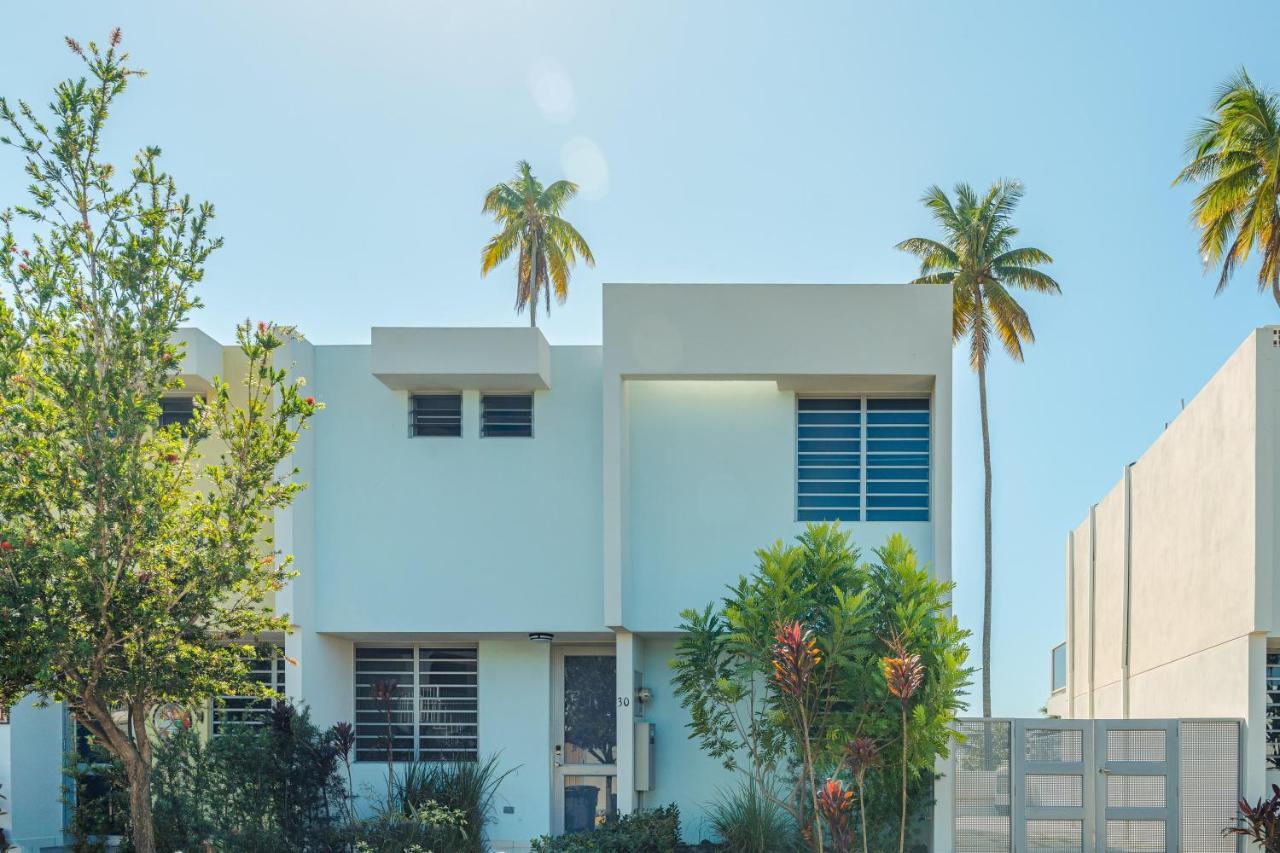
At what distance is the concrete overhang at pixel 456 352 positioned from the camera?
1369cm

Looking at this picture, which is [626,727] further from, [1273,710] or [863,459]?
[1273,710]

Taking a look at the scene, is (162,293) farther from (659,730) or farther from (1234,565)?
(1234,565)

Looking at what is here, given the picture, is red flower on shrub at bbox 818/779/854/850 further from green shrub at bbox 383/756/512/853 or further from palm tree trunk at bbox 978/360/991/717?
palm tree trunk at bbox 978/360/991/717

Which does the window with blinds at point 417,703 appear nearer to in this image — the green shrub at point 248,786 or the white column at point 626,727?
the green shrub at point 248,786

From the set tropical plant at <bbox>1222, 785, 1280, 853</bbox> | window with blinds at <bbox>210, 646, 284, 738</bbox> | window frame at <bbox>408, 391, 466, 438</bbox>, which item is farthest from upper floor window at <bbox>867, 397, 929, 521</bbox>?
window with blinds at <bbox>210, 646, 284, 738</bbox>

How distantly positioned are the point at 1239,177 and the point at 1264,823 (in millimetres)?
12453

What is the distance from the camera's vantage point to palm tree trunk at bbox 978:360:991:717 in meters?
24.0

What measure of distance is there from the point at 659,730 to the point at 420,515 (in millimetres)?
4010

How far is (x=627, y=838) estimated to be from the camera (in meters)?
12.1

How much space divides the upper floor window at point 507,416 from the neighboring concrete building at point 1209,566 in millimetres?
8049

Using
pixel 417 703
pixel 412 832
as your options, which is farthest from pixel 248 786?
pixel 417 703

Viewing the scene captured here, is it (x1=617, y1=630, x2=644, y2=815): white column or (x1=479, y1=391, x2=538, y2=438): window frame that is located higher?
(x1=479, y1=391, x2=538, y2=438): window frame

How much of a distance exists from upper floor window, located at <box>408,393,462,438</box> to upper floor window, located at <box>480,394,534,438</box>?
32 centimetres

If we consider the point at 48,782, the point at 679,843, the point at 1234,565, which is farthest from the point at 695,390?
the point at 48,782
